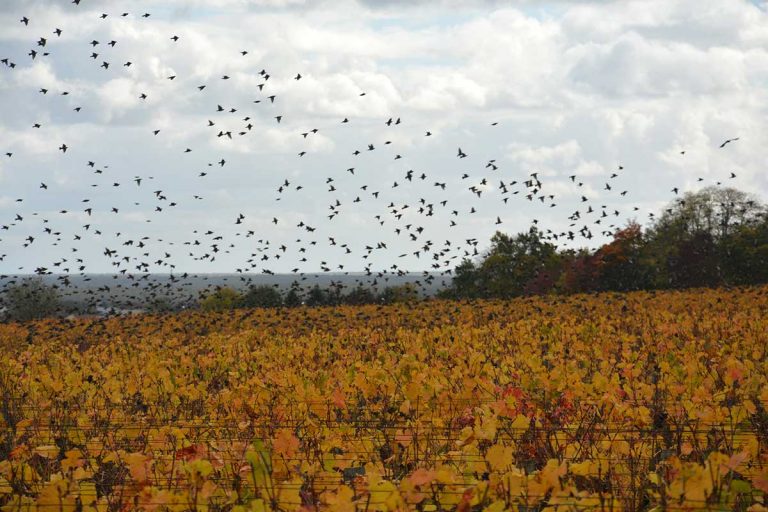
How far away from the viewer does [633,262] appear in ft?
226

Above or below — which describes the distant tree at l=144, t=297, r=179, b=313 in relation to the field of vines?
above

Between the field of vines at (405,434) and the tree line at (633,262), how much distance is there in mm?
43949

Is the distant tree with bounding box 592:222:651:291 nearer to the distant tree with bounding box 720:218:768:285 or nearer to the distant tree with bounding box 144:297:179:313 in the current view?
the distant tree with bounding box 720:218:768:285

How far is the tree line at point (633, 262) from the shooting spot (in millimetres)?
65312

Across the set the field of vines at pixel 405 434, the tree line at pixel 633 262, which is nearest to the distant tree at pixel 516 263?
the tree line at pixel 633 262

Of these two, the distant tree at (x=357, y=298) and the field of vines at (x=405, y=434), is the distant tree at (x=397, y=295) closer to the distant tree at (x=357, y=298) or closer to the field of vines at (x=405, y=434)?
the distant tree at (x=357, y=298)

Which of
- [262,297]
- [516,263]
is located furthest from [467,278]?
[262,297]

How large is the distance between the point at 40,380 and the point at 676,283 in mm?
59578

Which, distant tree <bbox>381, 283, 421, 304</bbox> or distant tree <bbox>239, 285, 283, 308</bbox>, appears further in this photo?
distant tree <bbox>239, 285, 283, 308</bbox>

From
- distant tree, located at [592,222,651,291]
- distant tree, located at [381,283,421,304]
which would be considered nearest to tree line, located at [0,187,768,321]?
distant tree, located at [592,222,651,291]

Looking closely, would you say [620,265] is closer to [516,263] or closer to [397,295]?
[516,263]

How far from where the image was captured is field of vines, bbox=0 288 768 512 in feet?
15.9

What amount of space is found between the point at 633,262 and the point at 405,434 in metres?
64.9

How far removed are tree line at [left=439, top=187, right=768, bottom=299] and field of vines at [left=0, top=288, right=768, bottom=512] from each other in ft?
144
